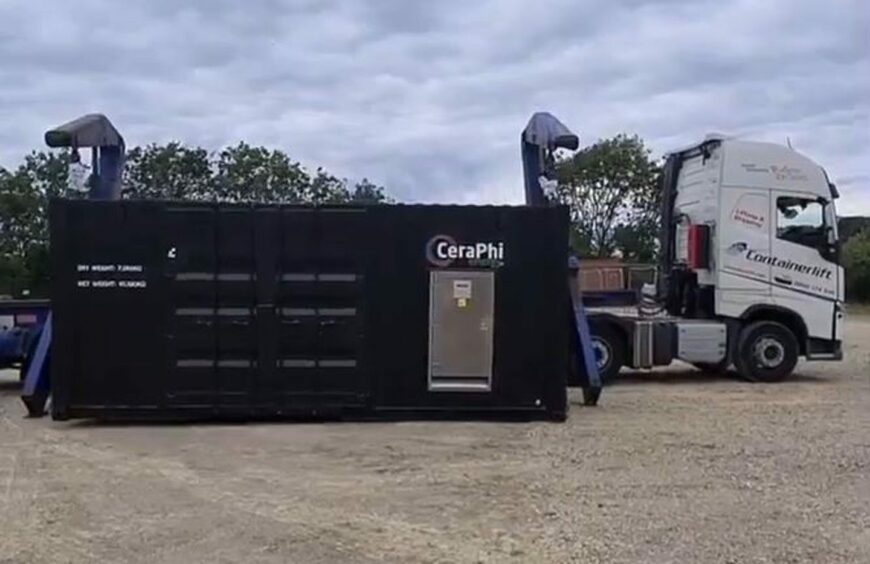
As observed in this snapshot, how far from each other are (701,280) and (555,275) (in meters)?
5.47

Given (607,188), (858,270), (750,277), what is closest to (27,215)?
(607,188)

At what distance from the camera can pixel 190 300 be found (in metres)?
12.6

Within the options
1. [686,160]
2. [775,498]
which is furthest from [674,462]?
[686,160]

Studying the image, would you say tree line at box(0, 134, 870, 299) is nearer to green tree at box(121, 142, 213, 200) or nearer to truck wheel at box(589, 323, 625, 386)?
green tree at box(121, 142, 213, 200)

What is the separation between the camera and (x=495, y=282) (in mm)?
12992

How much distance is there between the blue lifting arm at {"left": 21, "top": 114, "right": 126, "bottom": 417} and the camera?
520 inches

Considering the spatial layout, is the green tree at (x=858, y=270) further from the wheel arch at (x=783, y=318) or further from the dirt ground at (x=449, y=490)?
the dirt ground at (x=449, y=490)

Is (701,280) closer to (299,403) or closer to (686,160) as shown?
(686,160)

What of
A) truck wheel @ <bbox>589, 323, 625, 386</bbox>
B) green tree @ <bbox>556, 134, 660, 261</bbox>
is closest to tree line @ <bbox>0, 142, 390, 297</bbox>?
green tree @ <bbox>556, 134, 660, 261</bbox>

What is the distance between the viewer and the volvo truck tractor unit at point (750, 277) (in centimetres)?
1722

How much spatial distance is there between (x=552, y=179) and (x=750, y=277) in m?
4.42

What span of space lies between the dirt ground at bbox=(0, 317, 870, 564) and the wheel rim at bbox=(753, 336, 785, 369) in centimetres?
369

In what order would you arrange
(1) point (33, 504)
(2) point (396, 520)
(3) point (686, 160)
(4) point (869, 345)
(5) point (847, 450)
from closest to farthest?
(2) point (396, 520) < (1) point (33, 504) < (5) point (847, 450) < (3) point (686, 160) < (4) point (869, 345)

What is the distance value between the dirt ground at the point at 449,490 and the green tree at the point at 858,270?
37.3 meters
